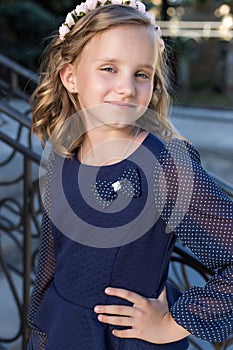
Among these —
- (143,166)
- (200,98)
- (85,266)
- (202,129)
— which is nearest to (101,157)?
(143,166)

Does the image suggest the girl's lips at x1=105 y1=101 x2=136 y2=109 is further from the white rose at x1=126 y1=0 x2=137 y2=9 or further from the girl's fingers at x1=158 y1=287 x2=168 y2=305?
the girl's fingers at x1=158 y1=287 x2=168 y2=305

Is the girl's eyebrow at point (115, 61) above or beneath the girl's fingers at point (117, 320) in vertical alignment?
above

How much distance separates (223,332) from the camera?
3.67 feet

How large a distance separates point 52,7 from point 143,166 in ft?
35.3

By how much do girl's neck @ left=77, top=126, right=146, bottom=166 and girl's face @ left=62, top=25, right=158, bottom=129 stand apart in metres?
0.04

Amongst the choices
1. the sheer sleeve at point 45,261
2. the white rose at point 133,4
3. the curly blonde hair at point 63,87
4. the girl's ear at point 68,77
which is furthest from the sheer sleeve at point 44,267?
the white rose at point 133,4

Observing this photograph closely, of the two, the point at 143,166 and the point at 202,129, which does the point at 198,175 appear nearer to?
the point at 143,166

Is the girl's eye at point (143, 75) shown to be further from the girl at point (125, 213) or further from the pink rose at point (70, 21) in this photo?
the pink rose at point (70, 21)

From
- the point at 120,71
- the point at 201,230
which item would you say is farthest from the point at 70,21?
the point at 201,230

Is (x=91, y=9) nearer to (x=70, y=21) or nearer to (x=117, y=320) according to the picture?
(x=70, y=21)

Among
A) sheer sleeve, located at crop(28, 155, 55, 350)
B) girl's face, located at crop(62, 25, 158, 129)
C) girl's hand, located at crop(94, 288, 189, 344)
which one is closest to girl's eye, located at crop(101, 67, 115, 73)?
girl's face, located at crop(62, 25, 158, 129)

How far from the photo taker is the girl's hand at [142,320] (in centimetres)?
117

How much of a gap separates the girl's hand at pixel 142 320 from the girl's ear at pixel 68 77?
0.50m

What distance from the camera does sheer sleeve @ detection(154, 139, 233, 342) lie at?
3.59 feet
